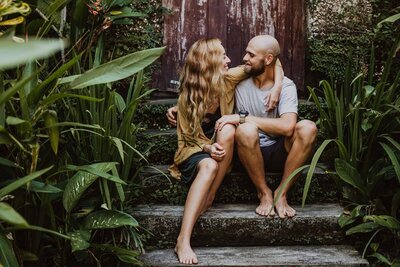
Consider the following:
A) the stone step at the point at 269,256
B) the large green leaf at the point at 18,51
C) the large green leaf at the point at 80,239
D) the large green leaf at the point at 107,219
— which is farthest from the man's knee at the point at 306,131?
the large green leaf at the point at 18,51

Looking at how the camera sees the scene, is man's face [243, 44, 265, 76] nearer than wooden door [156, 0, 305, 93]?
Yes

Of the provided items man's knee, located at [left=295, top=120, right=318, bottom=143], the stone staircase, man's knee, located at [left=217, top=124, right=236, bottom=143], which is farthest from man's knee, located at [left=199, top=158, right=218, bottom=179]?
man's knee, located at [left=295, top=120, right=318, bottom=143]

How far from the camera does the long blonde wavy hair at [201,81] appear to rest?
9.64 ft

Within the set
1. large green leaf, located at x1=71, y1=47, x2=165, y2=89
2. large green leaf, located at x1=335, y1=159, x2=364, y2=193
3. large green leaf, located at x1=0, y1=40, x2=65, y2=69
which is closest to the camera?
large green leaf, located at x1=0, y1=40, x2=65, y2=69

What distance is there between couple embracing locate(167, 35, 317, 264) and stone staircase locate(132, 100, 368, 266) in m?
0.08

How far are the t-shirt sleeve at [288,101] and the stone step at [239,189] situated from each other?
1.34 ft

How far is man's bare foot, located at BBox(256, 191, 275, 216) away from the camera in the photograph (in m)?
2.83

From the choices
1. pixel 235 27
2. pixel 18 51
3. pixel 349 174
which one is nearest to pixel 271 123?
pixel 349 174

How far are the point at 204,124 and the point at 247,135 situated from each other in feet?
1.37

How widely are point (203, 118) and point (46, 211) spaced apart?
3.71 feet

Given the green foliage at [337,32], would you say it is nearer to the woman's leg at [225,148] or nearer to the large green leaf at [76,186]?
the woman's leg at [225,148]

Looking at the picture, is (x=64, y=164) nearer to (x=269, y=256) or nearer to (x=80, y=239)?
(x=80, y=239)

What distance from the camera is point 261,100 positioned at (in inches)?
122

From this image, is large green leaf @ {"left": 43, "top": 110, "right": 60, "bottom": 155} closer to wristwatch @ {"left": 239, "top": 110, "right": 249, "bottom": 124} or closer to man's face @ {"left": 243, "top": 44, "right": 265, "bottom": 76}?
wristwatch @ {"left": 239, "top": 110, "right": 249, "bottom": 124}
